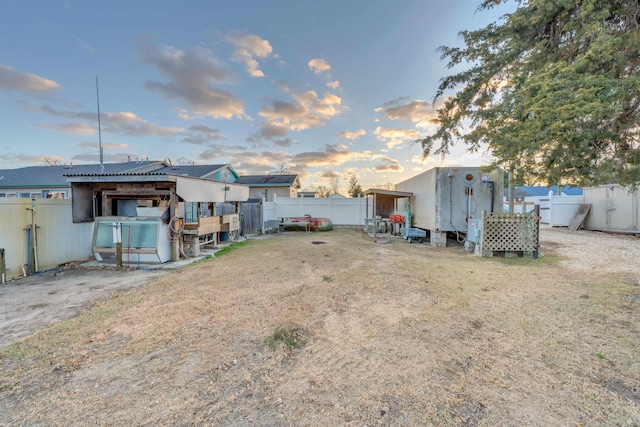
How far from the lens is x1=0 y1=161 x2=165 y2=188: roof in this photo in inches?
647

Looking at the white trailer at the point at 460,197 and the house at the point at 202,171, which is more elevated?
the house at the point at 202,171

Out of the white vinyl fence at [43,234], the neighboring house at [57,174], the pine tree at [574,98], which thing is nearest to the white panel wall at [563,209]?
the pine tree at [574,98]

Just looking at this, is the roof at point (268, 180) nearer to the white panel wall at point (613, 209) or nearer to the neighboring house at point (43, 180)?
the neighboring house at point (43, 180)

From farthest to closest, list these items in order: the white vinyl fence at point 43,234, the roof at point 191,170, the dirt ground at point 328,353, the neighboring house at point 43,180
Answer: the roof at point 191,170, the neighboring house at point 43,180, the white vinyl fence at point 43,234, the dirt ground at point 328,353

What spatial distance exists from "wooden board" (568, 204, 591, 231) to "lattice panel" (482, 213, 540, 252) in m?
9.80

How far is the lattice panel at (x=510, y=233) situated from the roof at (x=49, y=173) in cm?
1796

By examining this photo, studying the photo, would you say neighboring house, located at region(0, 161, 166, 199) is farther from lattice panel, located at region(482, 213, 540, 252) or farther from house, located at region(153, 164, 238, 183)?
lattice panel, located at region(482, 213, 540, 252)

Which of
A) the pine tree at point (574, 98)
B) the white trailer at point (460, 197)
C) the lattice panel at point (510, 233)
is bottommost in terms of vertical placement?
the lattice panel at point (510, 233)

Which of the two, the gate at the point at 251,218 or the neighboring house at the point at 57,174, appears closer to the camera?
the gate at the point at 251,218

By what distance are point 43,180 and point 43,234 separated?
1589 cm

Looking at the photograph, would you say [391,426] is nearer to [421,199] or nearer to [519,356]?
[519,356]

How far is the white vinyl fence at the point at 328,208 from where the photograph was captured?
53.7ft

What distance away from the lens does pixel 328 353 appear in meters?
2.57

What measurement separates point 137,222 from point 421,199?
10.3 m
